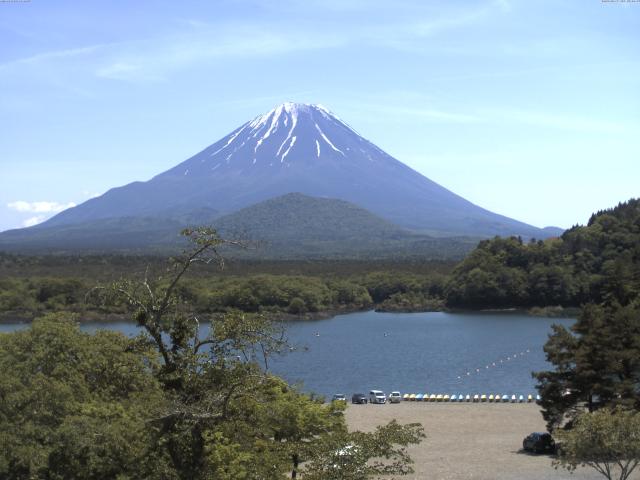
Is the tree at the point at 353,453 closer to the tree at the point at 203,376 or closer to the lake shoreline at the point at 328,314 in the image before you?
the tree at the point at 203,376

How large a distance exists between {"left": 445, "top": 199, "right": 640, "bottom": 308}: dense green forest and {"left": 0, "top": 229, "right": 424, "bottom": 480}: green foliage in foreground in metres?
50.9

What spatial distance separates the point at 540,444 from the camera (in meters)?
17.5

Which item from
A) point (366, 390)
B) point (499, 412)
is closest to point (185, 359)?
point (499, 412)

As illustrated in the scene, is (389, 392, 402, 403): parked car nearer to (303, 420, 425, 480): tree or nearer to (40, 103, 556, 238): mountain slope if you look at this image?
(303, 420, 425, 480): tree

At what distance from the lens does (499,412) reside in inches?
934

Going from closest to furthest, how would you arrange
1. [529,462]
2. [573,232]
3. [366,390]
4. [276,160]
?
[529,462] < [366,390] < [573,232] < [276,160]

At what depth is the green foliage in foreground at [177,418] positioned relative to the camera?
24.7ft

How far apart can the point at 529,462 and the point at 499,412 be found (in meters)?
7.31

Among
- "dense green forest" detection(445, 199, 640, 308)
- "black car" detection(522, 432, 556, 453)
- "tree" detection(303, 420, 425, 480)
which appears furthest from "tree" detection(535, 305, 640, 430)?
"dense green forest" detection(445, 199, 640, 308)

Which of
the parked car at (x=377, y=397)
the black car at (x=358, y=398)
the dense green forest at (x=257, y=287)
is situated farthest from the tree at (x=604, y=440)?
the dense green forest at (x=257, y=287)

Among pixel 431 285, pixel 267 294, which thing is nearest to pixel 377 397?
pixel 267 294

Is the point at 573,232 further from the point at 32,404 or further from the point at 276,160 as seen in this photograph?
the point at 276,160

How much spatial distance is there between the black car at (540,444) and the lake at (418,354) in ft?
24.2

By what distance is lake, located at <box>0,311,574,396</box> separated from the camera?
103ft
